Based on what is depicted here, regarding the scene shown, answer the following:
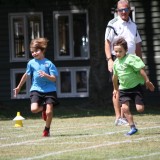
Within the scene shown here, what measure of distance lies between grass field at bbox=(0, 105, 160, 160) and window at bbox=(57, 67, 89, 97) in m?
11.2

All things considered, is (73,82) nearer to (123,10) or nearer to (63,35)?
Answer: (63,35)

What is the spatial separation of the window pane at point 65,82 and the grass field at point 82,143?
37.0ft

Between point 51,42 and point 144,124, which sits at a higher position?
point 51,42

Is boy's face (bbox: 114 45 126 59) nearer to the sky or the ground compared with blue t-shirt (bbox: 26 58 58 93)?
nearer to the sky

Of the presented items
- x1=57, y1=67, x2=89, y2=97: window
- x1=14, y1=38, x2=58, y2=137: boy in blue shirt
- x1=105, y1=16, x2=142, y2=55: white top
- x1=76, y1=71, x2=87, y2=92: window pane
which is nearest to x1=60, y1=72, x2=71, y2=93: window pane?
x1=57, y1=67, x2=89, y2=97: window

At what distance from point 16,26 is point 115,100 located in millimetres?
13198

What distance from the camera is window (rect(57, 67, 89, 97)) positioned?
25.9m

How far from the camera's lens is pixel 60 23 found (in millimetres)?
26094

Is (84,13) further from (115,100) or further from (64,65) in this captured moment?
(115,100)

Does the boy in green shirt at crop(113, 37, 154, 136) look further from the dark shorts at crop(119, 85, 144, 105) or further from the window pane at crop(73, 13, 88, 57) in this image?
the window pane at crop(73, 13, 88, 57)

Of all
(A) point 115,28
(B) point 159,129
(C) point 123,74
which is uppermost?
(A) point 115,28

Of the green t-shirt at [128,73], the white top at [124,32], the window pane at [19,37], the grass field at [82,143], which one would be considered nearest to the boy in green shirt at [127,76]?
the green t-shirt at [128,73]

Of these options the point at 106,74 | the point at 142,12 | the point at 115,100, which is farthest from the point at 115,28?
the point at 142,12

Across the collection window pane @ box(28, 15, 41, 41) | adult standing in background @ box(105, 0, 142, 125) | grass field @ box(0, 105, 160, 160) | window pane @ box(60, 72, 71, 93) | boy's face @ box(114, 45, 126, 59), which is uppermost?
window pane @ box(28, 15, 41, 41)
